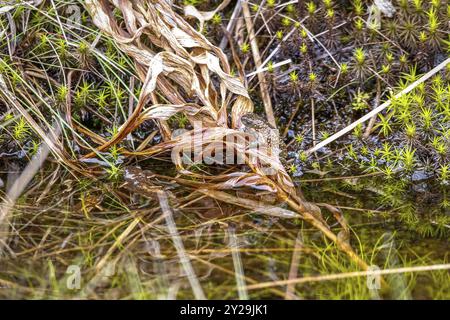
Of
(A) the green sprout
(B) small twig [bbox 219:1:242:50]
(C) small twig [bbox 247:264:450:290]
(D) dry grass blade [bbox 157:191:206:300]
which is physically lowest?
(C) small twig [bbox 247:264:450:290]

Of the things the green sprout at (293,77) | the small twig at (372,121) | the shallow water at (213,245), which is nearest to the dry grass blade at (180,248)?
the shallow water at (213,245)

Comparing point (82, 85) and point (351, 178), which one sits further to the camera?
point (82, 85)

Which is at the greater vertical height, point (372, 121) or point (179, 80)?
point (179, 80)

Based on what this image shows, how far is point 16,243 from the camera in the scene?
2395 millimetres

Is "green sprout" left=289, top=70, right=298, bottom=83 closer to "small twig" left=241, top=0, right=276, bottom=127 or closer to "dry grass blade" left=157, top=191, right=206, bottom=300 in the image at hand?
"small twig" left=241, top=0, right=276, bottom=127

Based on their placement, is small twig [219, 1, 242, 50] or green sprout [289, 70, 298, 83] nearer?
green sprout [289, 70, 298, 83]

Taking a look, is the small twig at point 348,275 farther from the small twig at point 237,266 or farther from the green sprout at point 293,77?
the green sprout at point 293,77

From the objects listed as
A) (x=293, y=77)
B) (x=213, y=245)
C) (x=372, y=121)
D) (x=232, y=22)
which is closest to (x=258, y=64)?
(x=293, y=77)

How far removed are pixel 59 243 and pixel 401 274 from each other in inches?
55.1

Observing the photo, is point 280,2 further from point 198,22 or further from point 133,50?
point 133,50

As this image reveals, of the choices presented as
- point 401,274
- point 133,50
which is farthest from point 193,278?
point 133,50

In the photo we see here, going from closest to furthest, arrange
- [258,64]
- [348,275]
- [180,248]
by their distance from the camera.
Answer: [348,275]
[180,248]
[258,64]

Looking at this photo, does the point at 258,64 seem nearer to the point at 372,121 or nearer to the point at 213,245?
the point at 372,121

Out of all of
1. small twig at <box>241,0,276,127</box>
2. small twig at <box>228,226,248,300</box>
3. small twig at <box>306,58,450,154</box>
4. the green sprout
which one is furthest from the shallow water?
the green sprout
